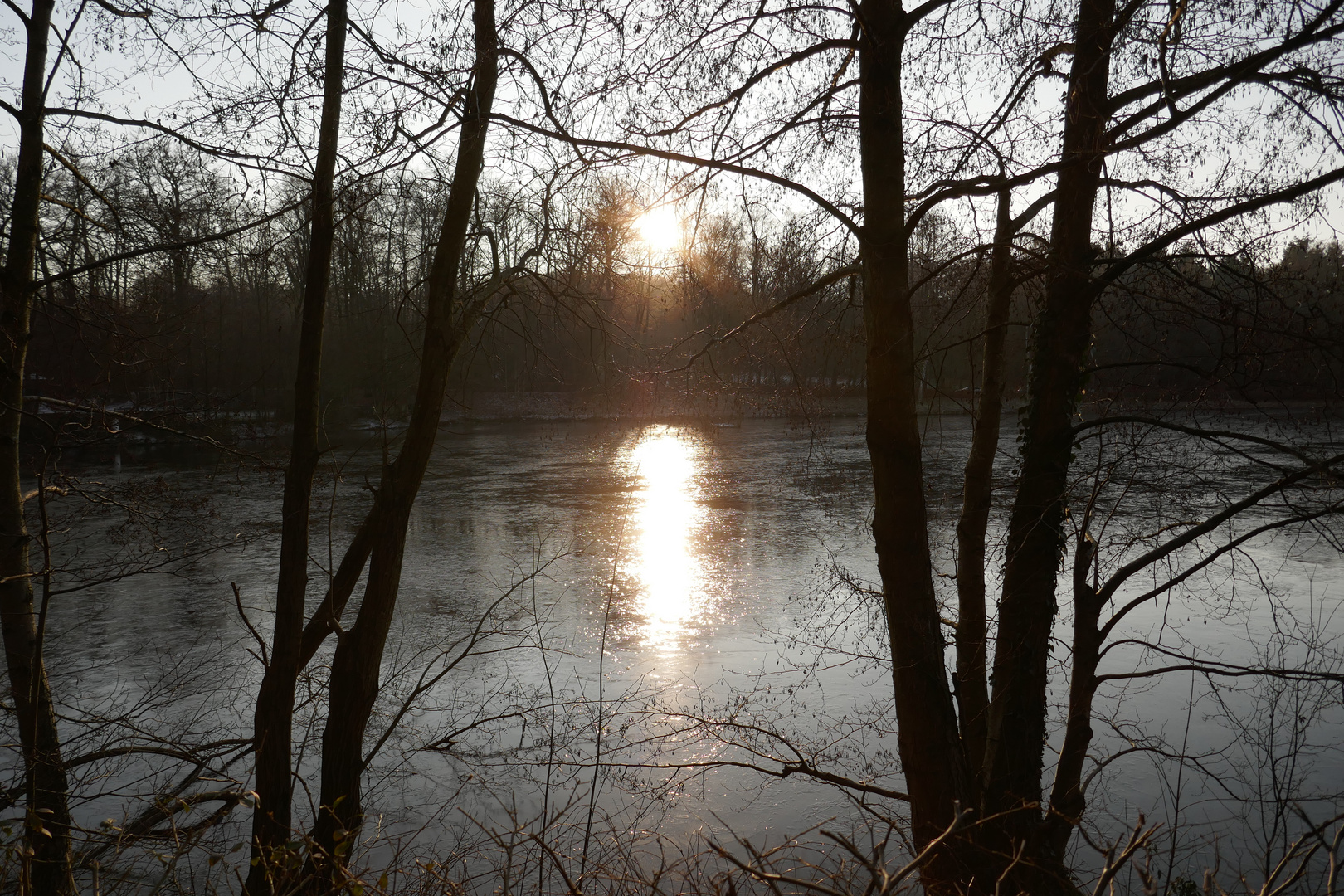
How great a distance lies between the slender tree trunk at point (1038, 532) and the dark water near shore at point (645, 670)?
0.55 meters

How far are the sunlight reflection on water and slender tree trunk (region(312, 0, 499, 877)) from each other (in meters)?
1.87

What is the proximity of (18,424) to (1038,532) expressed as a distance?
7.24 metres

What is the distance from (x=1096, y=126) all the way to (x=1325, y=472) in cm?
227

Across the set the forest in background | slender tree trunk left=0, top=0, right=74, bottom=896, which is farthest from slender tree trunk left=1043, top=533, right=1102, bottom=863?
slender tree trunk left=0, top=0, right=74, bottom=896

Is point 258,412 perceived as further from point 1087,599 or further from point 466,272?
point 1087,599

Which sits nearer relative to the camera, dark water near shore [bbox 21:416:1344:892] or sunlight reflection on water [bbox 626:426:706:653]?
dark water near shore [bbox 21:416:1344:892]

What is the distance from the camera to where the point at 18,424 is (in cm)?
639

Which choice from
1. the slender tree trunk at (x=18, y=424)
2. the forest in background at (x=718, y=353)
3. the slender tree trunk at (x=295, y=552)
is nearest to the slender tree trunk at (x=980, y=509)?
the forest in background at (x=718, y=353)

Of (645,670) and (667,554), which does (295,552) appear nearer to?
(645,670)

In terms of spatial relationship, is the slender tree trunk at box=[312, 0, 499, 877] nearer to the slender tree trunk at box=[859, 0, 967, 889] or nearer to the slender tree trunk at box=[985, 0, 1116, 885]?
the slender tree trunk at box=[859, 0, 967, 889]

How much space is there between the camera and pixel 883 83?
16.7 feet

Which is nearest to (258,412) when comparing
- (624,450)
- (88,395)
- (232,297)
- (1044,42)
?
(232,297)

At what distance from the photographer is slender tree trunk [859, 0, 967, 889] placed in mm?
5121

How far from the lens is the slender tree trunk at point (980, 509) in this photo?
280 inches
